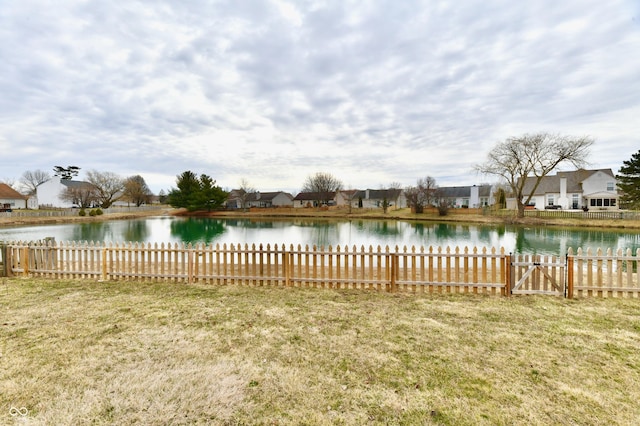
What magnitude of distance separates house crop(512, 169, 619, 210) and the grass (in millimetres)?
50668

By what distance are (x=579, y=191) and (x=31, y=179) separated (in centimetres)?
12336

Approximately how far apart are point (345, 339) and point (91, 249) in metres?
7.66

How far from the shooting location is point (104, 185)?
203 feet

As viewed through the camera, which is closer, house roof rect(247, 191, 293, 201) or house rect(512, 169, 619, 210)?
house rect(512, 169, 619, 210)

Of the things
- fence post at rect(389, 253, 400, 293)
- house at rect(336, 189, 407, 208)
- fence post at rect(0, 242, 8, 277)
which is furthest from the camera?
house at rect(336, 189, 407, 208)

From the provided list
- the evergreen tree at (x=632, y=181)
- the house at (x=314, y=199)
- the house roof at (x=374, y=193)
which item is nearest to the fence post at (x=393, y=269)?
the evergreen tree at (x=632, y=181)

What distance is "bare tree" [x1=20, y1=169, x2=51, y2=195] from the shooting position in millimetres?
79625

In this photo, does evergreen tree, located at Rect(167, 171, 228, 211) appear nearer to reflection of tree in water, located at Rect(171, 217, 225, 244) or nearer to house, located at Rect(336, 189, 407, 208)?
reflection of tree in water, located at Rect(171, 217, 225, 244)

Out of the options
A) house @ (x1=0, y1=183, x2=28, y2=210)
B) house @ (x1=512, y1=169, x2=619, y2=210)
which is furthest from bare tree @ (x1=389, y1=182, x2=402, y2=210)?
house @ (x1=0, y1=183, x2=28, y2=210)

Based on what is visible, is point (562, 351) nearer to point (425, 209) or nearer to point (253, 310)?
point (253, 310)

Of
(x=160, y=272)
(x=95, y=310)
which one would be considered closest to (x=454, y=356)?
(x=95, y=310)

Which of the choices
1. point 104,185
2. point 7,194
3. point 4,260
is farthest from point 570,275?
point 7,194

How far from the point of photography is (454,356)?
3865mm

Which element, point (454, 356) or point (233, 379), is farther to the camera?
point (454, 356)
